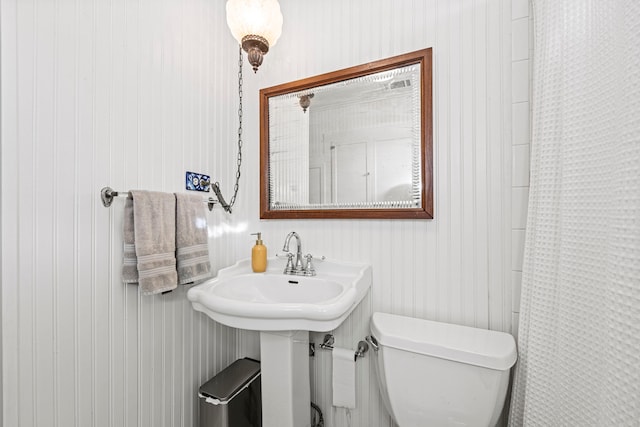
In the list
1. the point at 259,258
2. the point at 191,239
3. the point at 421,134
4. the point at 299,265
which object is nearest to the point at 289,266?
the point at 299,265

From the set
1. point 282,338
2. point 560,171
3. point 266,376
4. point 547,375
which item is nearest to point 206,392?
point 266,376

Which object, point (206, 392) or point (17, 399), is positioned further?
point (206, 392)

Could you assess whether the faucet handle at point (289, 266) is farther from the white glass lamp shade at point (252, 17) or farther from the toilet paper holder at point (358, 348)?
the white glass lamp shade at point (252, 17)

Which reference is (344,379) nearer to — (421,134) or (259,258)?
(259,258)

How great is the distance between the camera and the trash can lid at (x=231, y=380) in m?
1.09

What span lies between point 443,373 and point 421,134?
876 mm

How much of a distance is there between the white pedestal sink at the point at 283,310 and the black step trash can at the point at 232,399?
16 centimetres

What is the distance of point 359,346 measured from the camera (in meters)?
1.18

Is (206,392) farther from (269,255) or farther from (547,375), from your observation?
(547,375)

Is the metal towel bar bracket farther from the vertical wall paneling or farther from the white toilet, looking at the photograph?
the vertical wall paneling

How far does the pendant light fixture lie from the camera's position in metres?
1.10

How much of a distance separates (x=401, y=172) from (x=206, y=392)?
1.24m

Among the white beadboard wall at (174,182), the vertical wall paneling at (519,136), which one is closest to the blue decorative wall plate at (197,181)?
the white beadboard wall at (174,182)

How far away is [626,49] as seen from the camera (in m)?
0.45
